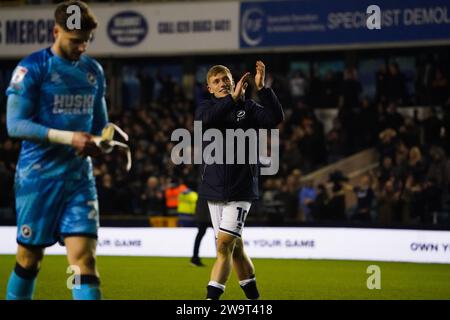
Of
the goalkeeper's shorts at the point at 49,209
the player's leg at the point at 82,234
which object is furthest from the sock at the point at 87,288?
the goalkeeper's shorts at the point at 49,209

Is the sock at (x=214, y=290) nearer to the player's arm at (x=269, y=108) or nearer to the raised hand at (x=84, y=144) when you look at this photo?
the player's arm at (x=269, y=108)

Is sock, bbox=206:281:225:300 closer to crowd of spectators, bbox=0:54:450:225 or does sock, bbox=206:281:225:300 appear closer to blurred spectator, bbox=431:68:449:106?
crowd of spectators, bbox=0:54:450:225

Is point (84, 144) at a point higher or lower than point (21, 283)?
higher

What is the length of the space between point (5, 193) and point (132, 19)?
19.8ft

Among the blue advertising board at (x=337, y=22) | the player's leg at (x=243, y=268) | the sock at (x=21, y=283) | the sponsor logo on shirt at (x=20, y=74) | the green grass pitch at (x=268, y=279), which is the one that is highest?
the blue advertising board at (x=337, y=22)

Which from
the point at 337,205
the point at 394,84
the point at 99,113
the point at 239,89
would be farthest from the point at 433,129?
the point at 99,113

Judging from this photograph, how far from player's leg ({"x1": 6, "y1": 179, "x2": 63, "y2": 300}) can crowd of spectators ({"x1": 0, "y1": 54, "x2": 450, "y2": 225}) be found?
1211 centimetres

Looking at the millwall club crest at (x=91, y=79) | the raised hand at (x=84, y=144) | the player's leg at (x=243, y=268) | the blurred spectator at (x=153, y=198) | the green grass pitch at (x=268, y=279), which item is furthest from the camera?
the blurred spectator at (x=153, y=198)

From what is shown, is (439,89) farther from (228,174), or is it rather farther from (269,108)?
(228,174)

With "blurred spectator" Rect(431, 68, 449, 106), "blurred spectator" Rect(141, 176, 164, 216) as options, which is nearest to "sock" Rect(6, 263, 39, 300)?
"blurred spectator" Rect(141, 176, 164, 216)

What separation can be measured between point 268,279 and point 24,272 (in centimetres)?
759

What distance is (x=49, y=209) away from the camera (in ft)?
22.0

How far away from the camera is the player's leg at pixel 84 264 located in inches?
258
